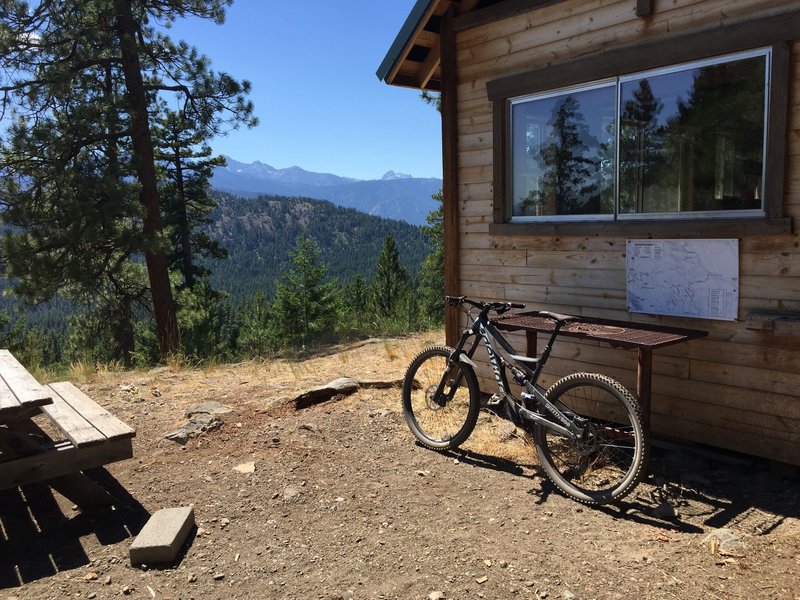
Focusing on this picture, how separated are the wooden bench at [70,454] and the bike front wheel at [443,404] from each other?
7.21ft

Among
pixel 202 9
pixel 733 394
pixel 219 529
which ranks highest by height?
pixel 202 9

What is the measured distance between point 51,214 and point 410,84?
8715mm

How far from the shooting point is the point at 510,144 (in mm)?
5562

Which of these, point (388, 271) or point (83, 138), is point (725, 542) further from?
point (388, 271)

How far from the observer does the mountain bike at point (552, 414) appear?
370 cm

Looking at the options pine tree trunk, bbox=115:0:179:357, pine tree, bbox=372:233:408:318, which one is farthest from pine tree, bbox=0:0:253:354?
pine tree, bbox=372:233:408:318

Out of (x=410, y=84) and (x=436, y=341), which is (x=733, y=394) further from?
(x=436, y=341)

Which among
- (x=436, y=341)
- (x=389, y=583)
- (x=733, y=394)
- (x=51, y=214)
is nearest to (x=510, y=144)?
(x=733, y=394)

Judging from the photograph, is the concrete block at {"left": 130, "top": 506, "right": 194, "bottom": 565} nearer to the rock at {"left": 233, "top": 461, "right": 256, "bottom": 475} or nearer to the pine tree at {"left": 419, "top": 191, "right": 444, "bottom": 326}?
the rock at {"left": 233, "top": 461, "right": 256, "bottom": 475}

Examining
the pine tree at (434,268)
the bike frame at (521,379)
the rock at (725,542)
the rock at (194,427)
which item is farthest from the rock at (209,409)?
the pine tree at (434,268)

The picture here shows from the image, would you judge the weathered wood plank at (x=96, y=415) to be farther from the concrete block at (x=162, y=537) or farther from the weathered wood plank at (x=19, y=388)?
the concrete block at (x=162, y=537)

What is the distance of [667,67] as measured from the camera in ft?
14.3

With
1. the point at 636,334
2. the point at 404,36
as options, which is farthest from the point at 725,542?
the point at 404,36

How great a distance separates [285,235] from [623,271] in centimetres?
18712
